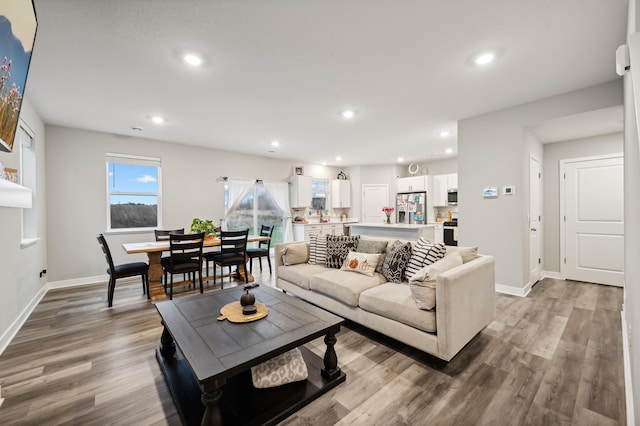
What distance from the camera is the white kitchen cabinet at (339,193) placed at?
7.90 metres

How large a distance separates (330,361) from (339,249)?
1670 millimetres

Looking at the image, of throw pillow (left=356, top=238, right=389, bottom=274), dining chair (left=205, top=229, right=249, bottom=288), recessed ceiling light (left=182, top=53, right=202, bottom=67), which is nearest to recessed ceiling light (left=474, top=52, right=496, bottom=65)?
throw pillow (left=356, top=238, right=389, bottom=274)

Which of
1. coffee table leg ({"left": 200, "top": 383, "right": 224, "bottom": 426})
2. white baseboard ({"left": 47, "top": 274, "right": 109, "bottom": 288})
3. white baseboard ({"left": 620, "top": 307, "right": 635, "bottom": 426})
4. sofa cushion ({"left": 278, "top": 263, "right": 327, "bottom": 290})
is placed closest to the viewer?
coffee table leg ({"left": 200, "top": 383, "right": 224, "bottom": 426})

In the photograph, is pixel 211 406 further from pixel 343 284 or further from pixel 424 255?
pixel 424 255

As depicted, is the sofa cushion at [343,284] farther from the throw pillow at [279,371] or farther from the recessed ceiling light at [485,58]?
the recessed ceiling light at [485,58]

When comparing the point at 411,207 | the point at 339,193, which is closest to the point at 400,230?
the point at 411,207

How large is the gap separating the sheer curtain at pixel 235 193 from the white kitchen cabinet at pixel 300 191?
1261 mm

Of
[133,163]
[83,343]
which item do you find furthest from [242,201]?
[83,343]

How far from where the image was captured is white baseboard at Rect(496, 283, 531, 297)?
3602mm

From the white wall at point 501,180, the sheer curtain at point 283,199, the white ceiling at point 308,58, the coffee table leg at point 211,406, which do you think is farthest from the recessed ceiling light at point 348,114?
the coffee table leg at point 211,406

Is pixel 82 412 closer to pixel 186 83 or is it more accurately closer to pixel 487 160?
pixel 186 83

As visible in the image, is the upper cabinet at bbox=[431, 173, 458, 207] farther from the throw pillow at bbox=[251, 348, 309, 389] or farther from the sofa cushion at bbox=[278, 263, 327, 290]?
the throw pillow at bbox=[251, 348, 309, 389]

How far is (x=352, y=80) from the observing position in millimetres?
2820

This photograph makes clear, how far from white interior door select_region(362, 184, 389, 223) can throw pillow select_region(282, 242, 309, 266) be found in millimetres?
4493
